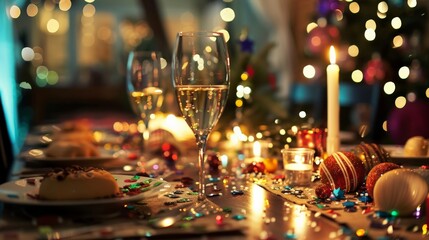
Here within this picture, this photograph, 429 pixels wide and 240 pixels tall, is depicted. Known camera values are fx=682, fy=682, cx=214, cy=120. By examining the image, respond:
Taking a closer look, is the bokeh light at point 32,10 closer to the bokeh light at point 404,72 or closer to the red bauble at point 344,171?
the bokeh light at point 404,72

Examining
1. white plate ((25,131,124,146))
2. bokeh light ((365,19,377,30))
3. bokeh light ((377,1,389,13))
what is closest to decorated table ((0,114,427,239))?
white plate ((25,131,124,146))

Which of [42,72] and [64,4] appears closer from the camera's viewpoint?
[42,72]

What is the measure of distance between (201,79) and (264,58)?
2149 mm

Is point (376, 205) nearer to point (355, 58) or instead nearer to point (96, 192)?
point (96, 192)

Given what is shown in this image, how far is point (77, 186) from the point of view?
998 mm

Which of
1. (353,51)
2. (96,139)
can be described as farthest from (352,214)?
Answer: (353,51)

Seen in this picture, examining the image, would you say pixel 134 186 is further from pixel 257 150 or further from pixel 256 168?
pixel 257 150

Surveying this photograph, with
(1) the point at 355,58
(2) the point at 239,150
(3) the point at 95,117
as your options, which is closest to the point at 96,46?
(3) the point at 95,117

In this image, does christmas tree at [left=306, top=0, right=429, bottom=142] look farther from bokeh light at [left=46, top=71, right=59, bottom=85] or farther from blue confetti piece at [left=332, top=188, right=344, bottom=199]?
bokeh light at [left=46, top=71, right=59, bottom=85]

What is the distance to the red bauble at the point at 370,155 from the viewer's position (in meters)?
1.32

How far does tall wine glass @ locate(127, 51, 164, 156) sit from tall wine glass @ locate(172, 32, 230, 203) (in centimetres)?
72

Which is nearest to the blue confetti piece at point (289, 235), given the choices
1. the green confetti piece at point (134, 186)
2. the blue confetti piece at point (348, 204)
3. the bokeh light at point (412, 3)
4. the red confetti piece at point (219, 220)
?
the red confetti piece at point (219, 220)

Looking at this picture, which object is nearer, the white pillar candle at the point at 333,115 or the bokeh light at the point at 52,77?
the white pillar candle at the point at 333,115

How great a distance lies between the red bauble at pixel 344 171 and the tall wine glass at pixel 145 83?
2.35ft
